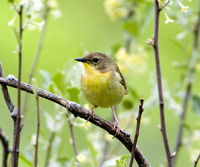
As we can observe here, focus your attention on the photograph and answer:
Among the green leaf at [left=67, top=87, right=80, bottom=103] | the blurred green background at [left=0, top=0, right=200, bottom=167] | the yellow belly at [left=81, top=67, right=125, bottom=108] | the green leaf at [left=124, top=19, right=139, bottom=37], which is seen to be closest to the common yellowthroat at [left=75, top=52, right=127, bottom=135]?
the yellow belly at [left=81, top=67, right=125, bottom=108]

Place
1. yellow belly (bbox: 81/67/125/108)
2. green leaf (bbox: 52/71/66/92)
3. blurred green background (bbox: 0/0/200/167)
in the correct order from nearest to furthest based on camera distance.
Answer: green leaf (bbox: 52/71/66/92) → yellow belly (bbox: 81/67/125/108) → blurred green background (bbox: 0/0/200/167)

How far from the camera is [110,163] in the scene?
2.33 m

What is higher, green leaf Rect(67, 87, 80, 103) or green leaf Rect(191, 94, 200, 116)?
green leaf Rect(191, 94, 200, 116)

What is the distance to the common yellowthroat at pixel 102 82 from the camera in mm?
3299

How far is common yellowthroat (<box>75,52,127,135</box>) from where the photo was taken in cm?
330

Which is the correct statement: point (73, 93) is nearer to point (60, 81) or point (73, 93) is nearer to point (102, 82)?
point (60, 81)

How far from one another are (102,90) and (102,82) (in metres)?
0.09

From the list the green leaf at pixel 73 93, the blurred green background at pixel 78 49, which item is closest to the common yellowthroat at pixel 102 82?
the green leaf at pixel 73 93

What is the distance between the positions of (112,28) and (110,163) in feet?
15.7

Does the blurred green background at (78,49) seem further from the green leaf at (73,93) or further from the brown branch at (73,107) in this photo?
the brown branch at (73,107)

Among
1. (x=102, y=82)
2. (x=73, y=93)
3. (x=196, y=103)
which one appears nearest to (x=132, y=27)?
(x=102, y=82)

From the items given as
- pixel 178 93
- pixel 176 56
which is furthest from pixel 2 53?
pixel 178 93

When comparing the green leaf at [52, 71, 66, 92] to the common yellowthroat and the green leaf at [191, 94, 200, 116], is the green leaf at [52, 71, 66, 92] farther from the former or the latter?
the green leaf at [191, 94, 200, 116]

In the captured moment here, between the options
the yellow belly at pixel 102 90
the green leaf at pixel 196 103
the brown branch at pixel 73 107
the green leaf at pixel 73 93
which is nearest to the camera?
the brown branch at pixel 73 107
